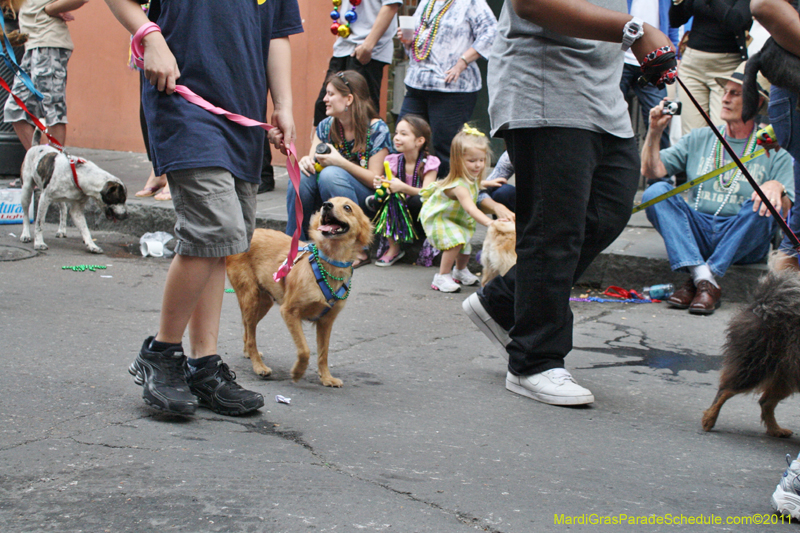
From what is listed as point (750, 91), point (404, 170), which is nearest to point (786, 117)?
point (750, 91)

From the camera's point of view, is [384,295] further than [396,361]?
Yes

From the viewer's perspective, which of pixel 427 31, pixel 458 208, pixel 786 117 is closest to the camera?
pixel 786 117

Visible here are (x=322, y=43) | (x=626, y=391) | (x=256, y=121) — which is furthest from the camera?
(x=322, y=43)

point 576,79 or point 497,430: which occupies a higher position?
point 576,79

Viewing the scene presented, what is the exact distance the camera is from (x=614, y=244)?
19.7ft

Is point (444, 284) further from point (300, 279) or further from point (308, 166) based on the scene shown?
point (300, 279)

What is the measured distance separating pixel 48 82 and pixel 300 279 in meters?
5.59

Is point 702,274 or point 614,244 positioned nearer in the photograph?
point 702,274

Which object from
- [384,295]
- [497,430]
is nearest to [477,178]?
[384,295]

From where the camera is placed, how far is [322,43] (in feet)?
29.9

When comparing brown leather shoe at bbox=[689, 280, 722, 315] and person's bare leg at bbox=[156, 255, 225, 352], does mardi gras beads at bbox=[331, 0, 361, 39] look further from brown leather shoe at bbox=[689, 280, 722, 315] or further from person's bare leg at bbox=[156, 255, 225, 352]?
person's bare leg at bbox=[156, 255, 225, 352]

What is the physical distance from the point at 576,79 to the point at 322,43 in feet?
21.3

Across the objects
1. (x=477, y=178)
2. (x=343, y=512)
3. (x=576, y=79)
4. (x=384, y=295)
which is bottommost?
(x=384, y=295)

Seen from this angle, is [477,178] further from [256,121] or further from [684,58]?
[256,121]
